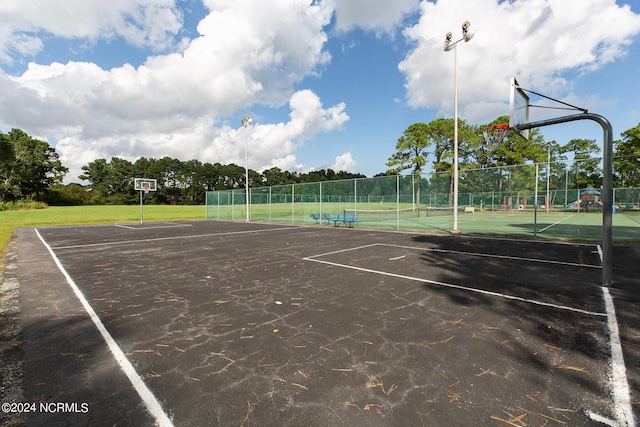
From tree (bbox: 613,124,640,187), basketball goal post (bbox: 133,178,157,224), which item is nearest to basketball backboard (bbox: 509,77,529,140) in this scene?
basketball goal post (bbox: 133,178,157,224)

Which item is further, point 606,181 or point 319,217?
point 319,217

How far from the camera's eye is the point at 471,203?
23.7 meters

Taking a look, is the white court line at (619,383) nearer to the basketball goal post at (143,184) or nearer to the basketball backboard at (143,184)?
the basketball goal post at (143,184)

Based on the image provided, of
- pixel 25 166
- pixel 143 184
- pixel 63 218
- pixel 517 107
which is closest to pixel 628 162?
pixel 517 107

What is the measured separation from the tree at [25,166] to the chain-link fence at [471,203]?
53437 mm

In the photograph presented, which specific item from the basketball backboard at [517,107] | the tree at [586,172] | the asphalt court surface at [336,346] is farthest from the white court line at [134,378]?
the tree at [586,172]

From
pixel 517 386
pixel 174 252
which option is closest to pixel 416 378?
pixel 517 386

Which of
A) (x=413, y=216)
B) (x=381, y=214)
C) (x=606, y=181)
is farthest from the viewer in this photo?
(x=381, y=214)

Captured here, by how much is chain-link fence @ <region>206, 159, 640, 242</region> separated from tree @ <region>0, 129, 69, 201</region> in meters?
53.4

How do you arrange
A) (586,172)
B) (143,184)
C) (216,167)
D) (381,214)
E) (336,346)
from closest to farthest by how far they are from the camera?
1. (336,346)
2. (586,172)
3. (381,214)
4. (143,184)
5. (216,167)

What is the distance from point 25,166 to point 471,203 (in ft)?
250

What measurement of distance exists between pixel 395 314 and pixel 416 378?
4.86 feet

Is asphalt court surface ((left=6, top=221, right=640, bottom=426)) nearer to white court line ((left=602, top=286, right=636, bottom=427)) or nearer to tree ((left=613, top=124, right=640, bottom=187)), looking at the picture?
white court line ((left=602, top=286, right=636, bottom=427))

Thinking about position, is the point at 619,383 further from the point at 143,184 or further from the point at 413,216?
the point at 143,184
